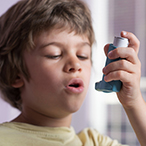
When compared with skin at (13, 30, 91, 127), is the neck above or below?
below

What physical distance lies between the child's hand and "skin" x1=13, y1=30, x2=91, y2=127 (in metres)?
0.15

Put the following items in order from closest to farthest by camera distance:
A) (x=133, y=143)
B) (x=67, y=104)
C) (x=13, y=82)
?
1. (x=67, y=104)
2. (x=13, y=82)
3. (x=133, y=143)

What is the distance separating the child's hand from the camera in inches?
21.2

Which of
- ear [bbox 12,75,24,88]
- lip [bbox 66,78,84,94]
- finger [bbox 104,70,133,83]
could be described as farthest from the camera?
ear [bbox 12,75,24,88]

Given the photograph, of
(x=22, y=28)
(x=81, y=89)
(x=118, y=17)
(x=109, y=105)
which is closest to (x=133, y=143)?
(x=109, y=105)

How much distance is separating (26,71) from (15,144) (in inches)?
9.2

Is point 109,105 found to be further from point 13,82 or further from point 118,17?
point 13,82

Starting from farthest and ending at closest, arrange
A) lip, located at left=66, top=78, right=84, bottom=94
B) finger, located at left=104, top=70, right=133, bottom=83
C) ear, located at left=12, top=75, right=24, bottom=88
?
ear, located at left=12, top=75, right=24, bottom=88 < lip, located at left=66, top=78, right=84, bottom=94 < finger, located at left=104, top=70, right=133, bottom=83

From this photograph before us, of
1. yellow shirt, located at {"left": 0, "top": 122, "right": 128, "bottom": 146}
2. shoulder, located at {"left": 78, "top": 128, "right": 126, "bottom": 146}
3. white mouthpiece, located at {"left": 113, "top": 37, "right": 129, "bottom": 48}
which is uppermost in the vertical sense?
white mouthpiece, located at {"left": 113, "top": 37, "right": 129, "bottom": 48}

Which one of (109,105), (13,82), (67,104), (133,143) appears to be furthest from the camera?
(109,105)

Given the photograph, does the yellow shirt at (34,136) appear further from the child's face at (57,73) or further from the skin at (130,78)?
the skin at (130,78)

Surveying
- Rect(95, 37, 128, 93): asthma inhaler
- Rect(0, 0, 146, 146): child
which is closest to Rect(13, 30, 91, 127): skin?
Rect(0, 0, 146, 146): child

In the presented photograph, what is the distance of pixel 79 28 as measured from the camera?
2.52ft

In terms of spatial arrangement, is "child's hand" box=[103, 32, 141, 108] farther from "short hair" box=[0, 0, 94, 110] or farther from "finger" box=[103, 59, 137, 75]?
"short hair" box=[0, 0, 94, 110]
